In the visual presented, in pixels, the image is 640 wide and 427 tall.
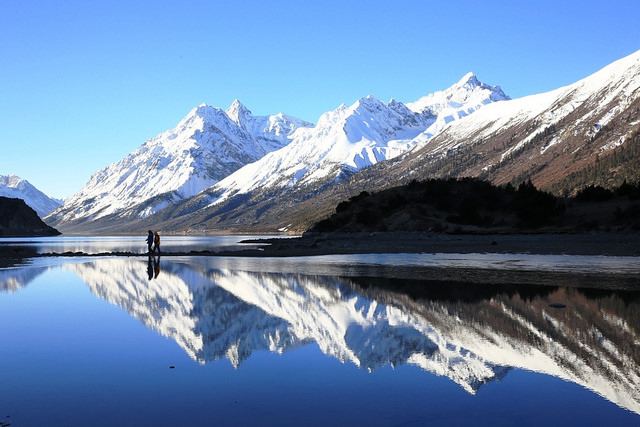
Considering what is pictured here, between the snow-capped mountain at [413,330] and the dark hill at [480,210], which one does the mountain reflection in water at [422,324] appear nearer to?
the snow-capped mountain at [413,330]

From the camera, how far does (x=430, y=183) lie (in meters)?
129

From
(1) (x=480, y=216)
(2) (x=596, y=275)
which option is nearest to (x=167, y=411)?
(2) (x=596, y=275)

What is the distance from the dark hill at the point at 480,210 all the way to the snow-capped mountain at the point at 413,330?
7112cm

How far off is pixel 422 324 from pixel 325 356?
6.03 meters

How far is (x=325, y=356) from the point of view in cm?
1805

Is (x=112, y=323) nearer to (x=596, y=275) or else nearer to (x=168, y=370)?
(x=168, y=370)

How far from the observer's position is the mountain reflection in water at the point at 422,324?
16.6m

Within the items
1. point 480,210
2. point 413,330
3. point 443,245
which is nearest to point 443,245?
point 443,245

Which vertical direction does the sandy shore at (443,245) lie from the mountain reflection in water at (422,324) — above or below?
below

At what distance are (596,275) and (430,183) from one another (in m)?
89.5

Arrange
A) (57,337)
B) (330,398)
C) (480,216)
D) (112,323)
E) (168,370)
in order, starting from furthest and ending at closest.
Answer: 1. (480,216)
2. (112,323)
3. (57,337)
4. (168,370)
5. (330,398)

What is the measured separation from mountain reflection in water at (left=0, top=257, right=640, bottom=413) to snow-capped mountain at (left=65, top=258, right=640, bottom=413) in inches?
1.6

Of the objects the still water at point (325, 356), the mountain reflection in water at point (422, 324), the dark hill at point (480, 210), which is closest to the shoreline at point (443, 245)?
the dark hill at point (480, 210)

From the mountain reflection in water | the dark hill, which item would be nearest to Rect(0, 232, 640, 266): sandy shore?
the dark hill
